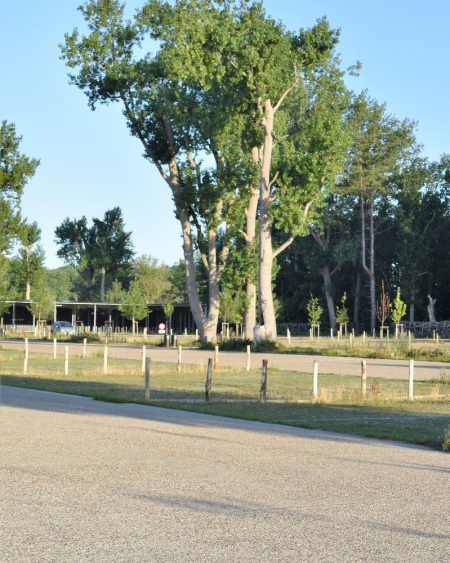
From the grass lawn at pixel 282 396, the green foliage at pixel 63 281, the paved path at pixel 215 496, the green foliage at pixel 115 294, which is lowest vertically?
the paved path at pixel 215 496

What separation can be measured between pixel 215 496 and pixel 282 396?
507 inches

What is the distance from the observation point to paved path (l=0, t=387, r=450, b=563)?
7.05 metres

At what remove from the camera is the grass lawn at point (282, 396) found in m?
16.1

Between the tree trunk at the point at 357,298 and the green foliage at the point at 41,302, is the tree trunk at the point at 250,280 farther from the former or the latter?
the green foliage at the point at 41,302

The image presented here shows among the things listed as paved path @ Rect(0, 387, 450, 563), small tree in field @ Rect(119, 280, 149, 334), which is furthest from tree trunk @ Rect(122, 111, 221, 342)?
paved path @ Rect(0, 387, 450, 563)

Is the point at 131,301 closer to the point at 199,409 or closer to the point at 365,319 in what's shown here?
the point at 365,319

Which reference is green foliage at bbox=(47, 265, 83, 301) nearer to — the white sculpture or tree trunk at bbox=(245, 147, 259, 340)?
the white sculpture

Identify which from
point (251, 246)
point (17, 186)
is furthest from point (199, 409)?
point (251, 246)

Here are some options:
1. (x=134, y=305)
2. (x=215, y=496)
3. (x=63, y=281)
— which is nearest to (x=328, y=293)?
(x=134, y=305)

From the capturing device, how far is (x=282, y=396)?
72.0ft

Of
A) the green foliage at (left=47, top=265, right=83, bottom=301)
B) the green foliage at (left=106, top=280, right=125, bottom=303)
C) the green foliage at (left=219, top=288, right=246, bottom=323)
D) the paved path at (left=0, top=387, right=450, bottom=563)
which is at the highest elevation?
the green foliage at (left=47, top=265, right=83, bottom=301)

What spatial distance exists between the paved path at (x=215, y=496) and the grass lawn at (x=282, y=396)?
1647 millimetres

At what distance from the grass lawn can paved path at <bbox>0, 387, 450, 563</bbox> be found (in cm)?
165

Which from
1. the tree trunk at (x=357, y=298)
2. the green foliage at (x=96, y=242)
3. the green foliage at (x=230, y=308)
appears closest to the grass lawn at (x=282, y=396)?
the green foliage at (x=230, y=308)
